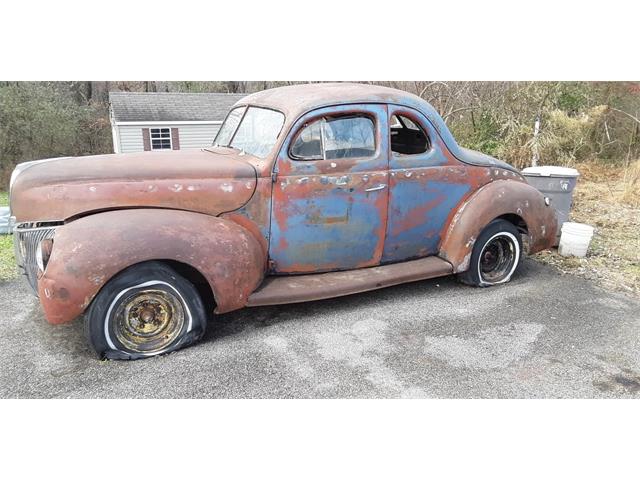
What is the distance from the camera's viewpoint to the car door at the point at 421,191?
15.0 feet

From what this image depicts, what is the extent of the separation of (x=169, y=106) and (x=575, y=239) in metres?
14.9

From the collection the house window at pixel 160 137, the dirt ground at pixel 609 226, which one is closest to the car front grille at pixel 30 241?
the dirt ground at pixel 609 226

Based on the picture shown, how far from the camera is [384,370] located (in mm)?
3496

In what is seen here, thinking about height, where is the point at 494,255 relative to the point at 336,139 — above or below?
below

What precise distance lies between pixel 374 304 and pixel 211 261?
1685mm

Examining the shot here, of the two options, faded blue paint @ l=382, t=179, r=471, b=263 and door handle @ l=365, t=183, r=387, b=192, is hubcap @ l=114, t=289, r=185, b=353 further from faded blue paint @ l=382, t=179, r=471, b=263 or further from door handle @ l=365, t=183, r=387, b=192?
faded blue paint @ l=382, t=179, r=471, b=263

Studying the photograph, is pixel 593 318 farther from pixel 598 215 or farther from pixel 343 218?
pixel 598 215

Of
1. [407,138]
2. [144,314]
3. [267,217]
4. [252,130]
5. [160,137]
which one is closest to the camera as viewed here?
[144,314]

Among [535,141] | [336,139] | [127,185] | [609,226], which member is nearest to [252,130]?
[336,139]

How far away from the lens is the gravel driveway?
129 inches

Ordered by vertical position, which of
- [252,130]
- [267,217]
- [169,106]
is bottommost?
[267,217]

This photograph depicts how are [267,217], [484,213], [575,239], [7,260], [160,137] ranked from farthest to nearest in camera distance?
[160,137] < [575,239] < [7,260] < [484,213] < [267,217]

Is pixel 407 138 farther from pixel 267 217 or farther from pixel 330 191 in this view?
pixel 267 217

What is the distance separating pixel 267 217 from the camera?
4109 mm
